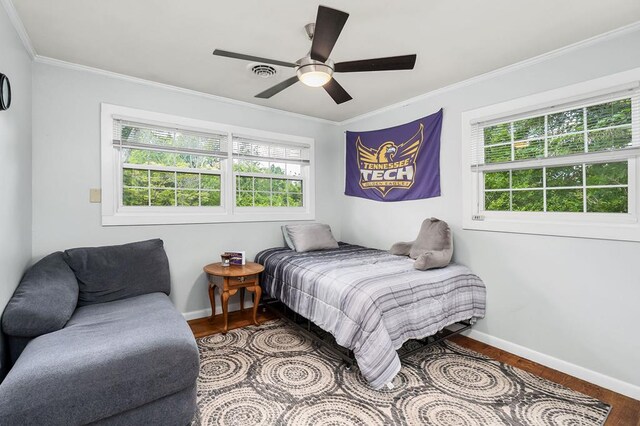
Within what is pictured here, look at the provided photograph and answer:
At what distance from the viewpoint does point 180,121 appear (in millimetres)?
3225

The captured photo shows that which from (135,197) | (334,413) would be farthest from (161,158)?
(334,413)

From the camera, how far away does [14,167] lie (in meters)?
2.08

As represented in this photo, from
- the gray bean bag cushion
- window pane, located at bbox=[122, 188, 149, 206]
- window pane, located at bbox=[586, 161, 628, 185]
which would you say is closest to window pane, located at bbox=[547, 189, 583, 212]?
window pane, located at bbox=[586, 161, 628, 185]

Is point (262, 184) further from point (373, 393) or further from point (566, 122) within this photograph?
point (566, 122)

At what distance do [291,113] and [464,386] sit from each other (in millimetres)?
3394

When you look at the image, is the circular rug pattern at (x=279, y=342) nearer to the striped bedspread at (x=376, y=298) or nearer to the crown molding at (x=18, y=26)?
the striped bedspread at (x=376, y=298)

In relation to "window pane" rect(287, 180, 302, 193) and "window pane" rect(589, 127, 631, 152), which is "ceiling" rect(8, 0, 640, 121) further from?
"window pane" rect(287, 180, 302, 193)

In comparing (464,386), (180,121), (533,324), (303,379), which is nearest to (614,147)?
(533,324)

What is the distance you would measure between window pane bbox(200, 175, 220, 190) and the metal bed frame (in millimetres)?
1449

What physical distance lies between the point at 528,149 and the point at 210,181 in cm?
313

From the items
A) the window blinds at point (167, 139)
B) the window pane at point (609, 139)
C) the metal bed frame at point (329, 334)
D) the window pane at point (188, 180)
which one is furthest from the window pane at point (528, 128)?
the window pane at point (188, 180)

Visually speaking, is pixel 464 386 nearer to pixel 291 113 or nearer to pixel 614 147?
pixel 614 147

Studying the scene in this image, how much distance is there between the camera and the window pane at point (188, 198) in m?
3.32

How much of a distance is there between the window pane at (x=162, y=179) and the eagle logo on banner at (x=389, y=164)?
7.43ft
